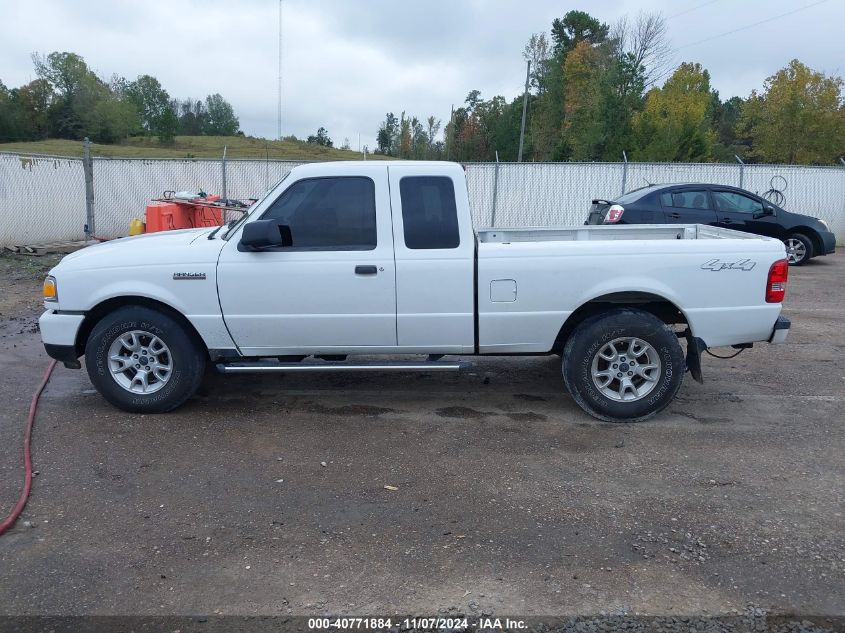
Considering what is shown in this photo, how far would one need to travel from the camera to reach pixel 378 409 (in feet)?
18.8

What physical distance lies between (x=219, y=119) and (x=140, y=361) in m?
55.1

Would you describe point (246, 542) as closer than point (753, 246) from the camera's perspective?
Yes

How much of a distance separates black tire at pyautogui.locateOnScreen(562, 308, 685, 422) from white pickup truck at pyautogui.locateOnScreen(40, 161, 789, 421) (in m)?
0.01

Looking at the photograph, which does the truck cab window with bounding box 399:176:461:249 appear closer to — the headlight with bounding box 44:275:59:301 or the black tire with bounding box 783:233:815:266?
the headlight with bounding box 44:275:59:301

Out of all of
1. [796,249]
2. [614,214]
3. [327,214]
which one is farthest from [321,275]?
[796,249]

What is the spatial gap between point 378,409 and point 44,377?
3.12m

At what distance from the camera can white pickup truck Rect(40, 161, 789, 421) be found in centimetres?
525

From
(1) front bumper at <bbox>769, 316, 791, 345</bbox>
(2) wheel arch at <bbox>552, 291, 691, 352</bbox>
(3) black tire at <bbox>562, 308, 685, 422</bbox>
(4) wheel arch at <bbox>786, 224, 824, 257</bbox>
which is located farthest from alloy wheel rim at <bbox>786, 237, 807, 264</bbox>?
(3) black tire at <bbox>562, 308, 685, 422</bbox>

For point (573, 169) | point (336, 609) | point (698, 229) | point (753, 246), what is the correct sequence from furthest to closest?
point (573, 169)
point (698, 229)
point (753, 246)
point (336, 609)

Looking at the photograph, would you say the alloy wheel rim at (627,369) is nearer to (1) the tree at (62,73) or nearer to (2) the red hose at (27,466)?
(2) the red hose at (27,466)

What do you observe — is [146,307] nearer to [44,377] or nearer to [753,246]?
[44,377]

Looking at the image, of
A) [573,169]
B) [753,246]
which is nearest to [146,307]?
[753,246]

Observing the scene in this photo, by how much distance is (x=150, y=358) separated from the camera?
18.0 ft

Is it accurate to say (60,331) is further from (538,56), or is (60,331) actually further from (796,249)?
(538,56)
